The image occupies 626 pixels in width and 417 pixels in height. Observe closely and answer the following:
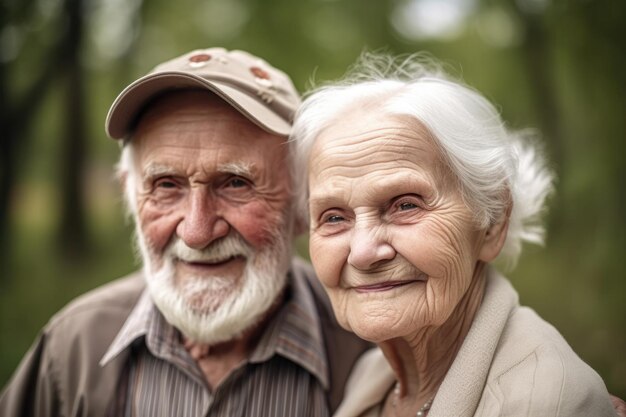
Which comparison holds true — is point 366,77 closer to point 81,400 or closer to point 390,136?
point 390,136

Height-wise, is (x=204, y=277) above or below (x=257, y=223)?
below

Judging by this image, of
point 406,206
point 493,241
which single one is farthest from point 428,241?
point 493,241

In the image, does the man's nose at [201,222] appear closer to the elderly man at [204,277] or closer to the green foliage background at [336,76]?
the elderly man at [204,277]

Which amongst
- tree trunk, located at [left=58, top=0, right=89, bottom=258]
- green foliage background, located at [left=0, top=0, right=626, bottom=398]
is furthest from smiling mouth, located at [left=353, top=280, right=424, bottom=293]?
tree trunk, located at [left=58, top=0, right=89, bottom=258]

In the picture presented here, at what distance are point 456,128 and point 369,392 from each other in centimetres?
112

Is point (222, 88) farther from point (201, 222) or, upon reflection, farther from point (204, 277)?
point (204, 277)

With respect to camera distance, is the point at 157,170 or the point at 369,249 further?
the point at 157,170

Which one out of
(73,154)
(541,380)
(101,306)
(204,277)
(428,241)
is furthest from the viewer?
(73,154)

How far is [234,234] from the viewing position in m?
2.62

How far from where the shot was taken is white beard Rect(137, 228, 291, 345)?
2.58m

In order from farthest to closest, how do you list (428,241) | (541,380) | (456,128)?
(456,128)
(428,241)
(541,380)

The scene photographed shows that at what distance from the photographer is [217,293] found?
2.62 metres

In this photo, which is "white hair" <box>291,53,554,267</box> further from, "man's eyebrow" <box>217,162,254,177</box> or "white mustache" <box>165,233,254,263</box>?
"white mustache" <box>165,233,254,263</box>

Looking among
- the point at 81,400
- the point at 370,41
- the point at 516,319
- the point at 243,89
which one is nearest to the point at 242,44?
the point at 370,41
